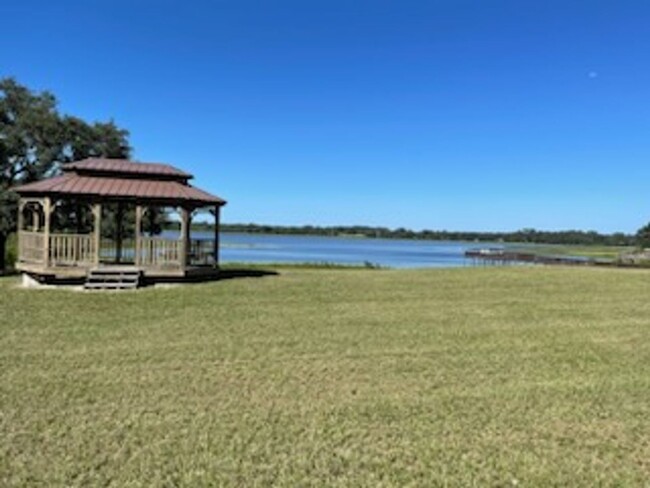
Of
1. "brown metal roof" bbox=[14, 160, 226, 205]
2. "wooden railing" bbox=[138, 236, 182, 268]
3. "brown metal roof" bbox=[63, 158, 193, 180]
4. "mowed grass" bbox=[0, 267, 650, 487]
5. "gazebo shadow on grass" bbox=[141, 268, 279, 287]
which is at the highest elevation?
"brown metal roof" bbox=[63, 158, 193, 180]

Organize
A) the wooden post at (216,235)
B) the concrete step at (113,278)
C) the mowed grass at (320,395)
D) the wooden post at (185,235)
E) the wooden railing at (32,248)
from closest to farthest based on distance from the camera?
the mowed grass at (320,395) < the concrete step at (113,278) < the wooden railing at (32,248) < the wooden post at (185,235) < the wooden post at (216,235)

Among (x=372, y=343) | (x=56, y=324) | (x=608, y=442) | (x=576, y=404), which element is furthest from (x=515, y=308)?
(x=56, y=324)

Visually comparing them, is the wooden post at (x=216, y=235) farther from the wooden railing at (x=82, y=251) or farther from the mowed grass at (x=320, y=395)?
the mowed grass at (x=320, y=395)

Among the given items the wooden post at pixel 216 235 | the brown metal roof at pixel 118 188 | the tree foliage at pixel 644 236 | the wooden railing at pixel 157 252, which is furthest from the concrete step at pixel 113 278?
the tree foliage at pixel 644 236

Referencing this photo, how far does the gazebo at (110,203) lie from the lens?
16.1 meters

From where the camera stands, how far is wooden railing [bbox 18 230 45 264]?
16156 mm

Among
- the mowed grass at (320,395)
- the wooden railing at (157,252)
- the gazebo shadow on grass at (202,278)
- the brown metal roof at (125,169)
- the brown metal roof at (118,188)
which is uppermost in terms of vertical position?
the brown metal roof at (125,169)

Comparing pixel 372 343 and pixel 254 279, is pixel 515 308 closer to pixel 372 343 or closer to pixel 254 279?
pixel 372 343

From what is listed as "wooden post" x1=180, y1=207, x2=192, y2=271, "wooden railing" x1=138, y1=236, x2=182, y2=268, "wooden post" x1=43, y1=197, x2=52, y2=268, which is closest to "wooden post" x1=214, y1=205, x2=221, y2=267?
"wooden post" x1=180, y1=207, x2=192, y2=271

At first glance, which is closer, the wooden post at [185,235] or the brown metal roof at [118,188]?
the brown metal roof at [118,188]

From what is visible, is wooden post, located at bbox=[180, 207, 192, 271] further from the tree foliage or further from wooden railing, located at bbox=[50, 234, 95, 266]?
the tree foliage

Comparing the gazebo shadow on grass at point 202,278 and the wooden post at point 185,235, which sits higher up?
the wooden post at point 185,235

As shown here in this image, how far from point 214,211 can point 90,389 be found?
12.2 metres

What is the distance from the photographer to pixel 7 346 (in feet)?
28.6
